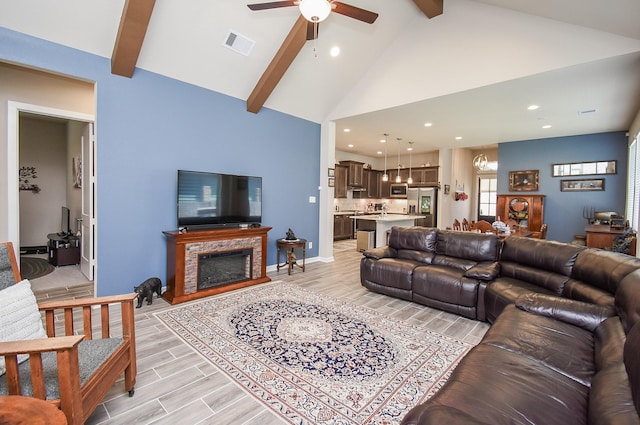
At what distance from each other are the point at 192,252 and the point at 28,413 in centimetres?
289

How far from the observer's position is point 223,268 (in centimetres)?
433

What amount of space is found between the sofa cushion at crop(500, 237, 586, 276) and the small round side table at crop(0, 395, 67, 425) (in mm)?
3886

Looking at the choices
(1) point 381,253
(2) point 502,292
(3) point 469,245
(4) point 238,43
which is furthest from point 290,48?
(2) point 502,292

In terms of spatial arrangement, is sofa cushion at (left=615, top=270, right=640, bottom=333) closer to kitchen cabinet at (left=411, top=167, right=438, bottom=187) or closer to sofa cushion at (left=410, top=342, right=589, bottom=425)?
sofa cushion at (left=410, top=342, right=589, bottom=425)

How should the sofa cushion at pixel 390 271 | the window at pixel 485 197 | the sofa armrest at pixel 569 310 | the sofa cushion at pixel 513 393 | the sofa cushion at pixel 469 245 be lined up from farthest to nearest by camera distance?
the window at pixel 485 197 < the sofa cushion at pixel 390 271 < the sofa cushion at pixel 469 245 < the sofa armrest at pixel 569 310 < the sofa cushion at pixel 513 393

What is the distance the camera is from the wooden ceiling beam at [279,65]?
4016mm

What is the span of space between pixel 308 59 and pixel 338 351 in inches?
167

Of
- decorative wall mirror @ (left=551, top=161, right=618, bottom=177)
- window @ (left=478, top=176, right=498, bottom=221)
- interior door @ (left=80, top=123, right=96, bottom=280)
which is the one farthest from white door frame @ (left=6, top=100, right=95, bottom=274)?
window @ (left=478, top=176, right=498, bottom=221)

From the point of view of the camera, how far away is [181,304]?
368 centimetres

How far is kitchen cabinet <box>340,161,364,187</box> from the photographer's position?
992cm

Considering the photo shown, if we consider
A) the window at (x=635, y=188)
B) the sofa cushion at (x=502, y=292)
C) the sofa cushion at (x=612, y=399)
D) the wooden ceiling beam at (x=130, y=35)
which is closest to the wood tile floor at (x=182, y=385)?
the sofa cushion at (x=502, y=292)

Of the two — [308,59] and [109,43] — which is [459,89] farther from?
[109,43]

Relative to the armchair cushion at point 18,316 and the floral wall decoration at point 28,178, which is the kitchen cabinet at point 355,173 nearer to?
the floral wall decoration at point 28,178

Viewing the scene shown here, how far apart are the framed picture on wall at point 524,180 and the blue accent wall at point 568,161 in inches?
3.5
